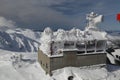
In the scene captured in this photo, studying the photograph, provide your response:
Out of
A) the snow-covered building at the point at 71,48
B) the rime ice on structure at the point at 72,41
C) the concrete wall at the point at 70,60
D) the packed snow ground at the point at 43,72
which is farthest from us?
the rime ice on structure at the point at 72,41

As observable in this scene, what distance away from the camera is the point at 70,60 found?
2412cm

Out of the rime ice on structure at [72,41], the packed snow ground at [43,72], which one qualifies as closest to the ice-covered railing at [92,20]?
the rime ice on structure at [72,41]

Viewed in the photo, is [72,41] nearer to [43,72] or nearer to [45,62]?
[45,62]

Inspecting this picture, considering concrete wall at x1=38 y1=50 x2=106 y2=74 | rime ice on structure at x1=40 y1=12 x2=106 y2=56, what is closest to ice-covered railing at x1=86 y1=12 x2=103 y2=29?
rime ice on structure at x1=40 y1=12 x2=106 y2=56

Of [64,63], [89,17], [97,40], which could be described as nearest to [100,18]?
[89,17]

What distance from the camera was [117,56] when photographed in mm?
35031

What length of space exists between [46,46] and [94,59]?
20.1 feet

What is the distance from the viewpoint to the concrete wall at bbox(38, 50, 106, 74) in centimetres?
2355

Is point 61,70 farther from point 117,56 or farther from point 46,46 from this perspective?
point 117,56

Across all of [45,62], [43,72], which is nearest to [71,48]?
[45,62]

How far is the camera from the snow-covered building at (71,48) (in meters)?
23.7

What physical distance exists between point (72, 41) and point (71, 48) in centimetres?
81

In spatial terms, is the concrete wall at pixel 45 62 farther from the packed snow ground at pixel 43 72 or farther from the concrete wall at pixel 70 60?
the packed snow ground at pixel 43 72

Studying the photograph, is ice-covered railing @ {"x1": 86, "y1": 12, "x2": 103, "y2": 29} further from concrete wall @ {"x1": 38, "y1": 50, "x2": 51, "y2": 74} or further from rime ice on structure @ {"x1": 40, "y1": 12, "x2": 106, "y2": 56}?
concrete wall @ {"x1": 38, "y1": 50, "x2": 51, "y2": 74}
